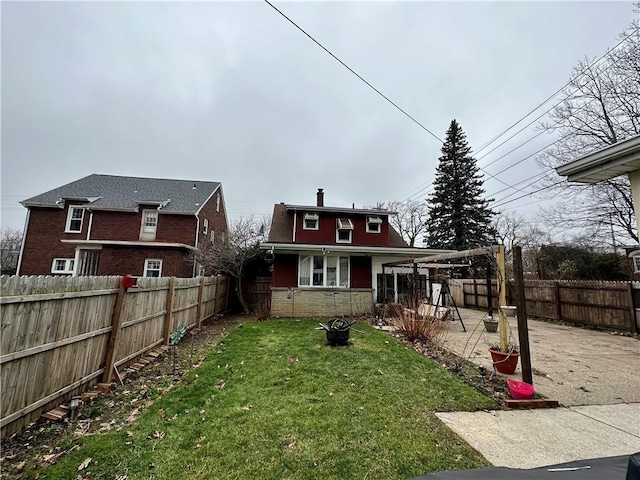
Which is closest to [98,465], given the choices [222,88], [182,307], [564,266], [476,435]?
[476,435]

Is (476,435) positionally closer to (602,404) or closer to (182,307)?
(602,404)

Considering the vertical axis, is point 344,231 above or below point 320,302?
above

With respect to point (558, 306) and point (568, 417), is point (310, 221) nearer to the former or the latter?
point (558, 306)

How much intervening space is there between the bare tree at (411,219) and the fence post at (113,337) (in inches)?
1227

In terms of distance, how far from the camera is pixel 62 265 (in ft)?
59.3

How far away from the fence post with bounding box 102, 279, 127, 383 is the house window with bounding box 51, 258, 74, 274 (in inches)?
703

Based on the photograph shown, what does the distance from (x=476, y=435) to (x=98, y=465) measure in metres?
4.02

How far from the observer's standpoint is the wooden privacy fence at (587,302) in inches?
361

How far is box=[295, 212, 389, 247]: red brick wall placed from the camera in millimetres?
15125

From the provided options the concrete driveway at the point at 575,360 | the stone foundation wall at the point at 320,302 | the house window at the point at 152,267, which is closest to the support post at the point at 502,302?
the concrete driveway at the point at 575,360

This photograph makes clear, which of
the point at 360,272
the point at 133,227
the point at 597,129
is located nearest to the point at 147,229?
the point at 133,227

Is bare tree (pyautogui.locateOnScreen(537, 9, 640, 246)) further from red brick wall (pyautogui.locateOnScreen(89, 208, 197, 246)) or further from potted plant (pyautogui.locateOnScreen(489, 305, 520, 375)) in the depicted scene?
red brick wall (pyautogui.locateOnScreen(89, 208, 197, 246))

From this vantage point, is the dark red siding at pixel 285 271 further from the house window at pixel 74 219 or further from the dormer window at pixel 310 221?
the house window at pixel 74 219

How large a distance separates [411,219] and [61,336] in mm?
34695
